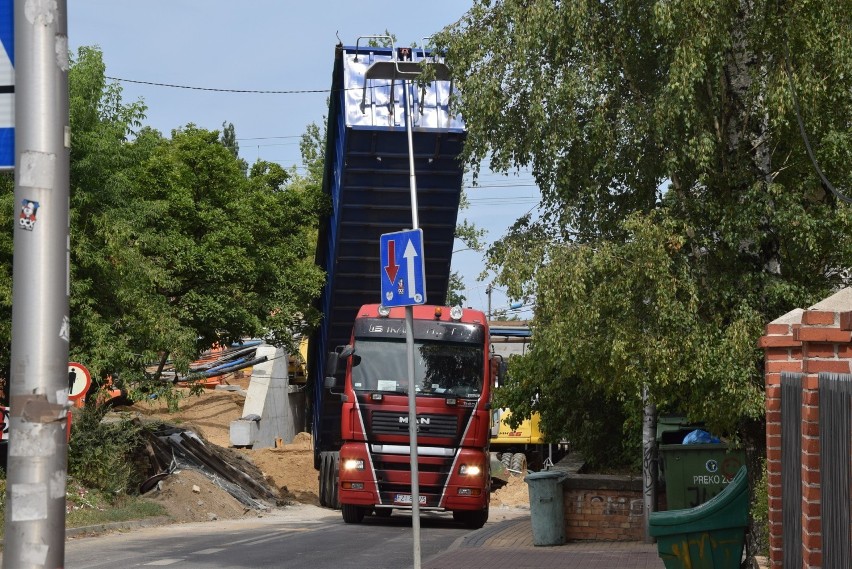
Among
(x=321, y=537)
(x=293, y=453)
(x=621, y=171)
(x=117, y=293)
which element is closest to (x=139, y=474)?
(x=117, y=293)

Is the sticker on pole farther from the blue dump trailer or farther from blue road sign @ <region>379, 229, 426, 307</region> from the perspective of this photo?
blue road sign @ <region>379, 229, 426, 307</region>

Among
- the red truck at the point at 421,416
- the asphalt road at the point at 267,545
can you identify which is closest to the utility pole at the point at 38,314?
the asphalt road at the point at 267,545

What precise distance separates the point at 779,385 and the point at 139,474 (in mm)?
17185

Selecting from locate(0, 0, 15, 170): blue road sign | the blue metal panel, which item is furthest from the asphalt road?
locate(0, 0, 15, 170): blue road sign

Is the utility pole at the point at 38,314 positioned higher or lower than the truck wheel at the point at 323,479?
higher

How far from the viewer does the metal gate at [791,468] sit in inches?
291

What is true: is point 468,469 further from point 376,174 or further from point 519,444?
point 519,444

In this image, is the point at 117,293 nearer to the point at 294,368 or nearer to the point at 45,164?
the point at 45,164

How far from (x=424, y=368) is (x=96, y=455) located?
6.16 meters

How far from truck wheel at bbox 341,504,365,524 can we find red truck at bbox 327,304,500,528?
1207mm

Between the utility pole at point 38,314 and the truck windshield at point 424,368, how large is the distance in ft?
50.0

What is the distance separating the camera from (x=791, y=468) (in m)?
7.72

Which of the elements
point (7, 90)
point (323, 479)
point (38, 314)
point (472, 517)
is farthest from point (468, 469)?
point (38, 314)

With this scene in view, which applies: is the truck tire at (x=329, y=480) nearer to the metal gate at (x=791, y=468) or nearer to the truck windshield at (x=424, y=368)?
the truck windshield at (x=424, y=368)
